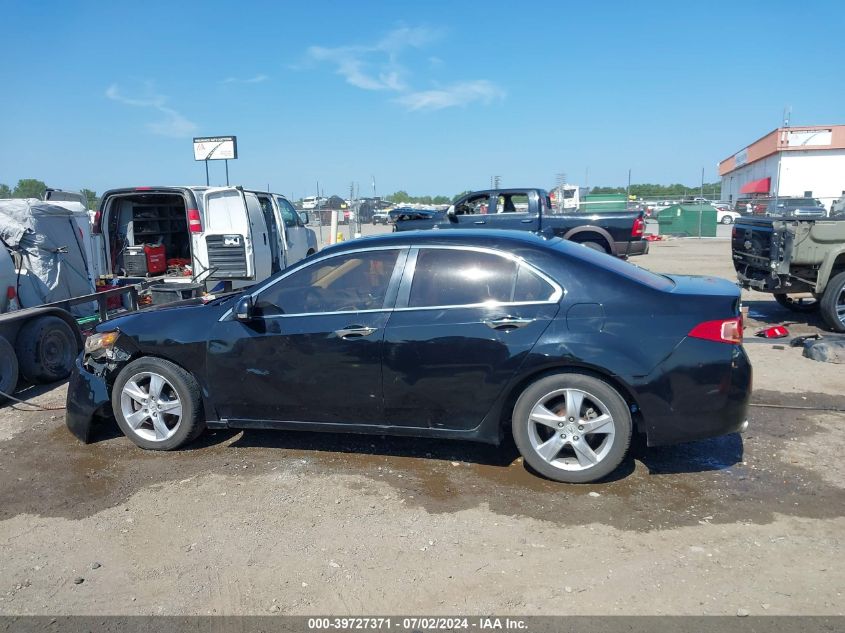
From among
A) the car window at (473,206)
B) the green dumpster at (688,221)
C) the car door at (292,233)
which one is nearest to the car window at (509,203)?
the car window at (473,206)

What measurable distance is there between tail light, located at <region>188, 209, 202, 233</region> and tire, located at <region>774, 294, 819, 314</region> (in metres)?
9.28

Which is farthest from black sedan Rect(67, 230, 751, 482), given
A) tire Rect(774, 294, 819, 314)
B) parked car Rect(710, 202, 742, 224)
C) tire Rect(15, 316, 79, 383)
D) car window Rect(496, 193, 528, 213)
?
parked car Rect(710, 202, 742, 224)

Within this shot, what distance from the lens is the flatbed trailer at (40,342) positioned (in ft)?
21.0

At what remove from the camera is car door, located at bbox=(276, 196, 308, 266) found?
40.2ft

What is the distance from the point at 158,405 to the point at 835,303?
317 inches

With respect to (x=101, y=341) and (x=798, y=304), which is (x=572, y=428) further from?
(x=798, y=304)

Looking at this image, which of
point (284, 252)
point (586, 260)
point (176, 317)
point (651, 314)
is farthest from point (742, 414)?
point (284, 252)

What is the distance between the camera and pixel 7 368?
6.36 meters

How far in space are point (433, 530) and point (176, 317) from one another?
2.51m

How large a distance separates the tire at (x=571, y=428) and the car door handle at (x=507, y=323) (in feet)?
1.26

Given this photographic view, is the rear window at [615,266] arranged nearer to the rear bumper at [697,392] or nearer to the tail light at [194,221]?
the rear bumper at [697,392]

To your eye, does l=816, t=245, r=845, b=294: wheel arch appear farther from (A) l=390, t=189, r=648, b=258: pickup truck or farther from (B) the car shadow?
(A) l=390, t=189, r=648, b=258: pickup truck

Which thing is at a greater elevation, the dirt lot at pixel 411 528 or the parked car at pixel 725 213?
the parked car at pixel 725 213

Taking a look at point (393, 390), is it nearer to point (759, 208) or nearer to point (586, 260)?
point (586, 260)
